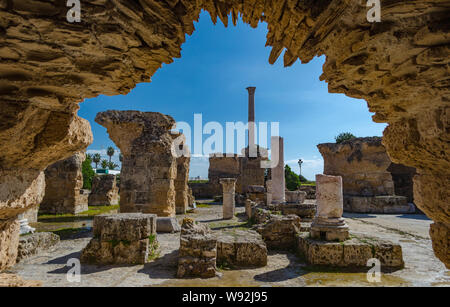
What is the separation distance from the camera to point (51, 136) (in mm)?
2328

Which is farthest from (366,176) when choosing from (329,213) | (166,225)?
(166,225)

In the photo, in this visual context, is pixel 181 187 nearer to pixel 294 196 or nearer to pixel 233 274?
pixel 294 196

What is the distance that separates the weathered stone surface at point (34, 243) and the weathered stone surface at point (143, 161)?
8.81 ft

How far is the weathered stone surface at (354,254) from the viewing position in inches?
218

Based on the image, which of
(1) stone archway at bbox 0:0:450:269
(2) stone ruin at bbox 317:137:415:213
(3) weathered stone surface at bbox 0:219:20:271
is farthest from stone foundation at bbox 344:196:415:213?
(3) weathered stone surface at bbox 0:219:20:271

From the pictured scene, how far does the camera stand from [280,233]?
7.10 metres

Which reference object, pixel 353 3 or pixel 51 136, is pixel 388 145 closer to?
pixel 353 3

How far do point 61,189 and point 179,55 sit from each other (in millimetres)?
13417

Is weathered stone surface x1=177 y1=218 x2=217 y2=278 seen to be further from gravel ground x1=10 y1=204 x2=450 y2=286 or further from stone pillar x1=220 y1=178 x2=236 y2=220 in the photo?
stone pillar x1=220 y1=178 x2=236 y2=220

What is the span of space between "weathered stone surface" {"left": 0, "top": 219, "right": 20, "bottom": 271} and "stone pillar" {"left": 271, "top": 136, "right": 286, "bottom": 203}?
1025cm

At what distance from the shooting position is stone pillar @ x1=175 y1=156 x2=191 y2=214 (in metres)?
13.6

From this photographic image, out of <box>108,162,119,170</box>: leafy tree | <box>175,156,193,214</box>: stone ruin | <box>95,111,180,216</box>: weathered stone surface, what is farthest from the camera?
<box>108,162,119,170</box>: leafy tree

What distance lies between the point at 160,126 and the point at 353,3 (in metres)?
9.24

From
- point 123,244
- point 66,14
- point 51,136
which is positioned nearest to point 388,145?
point 66,14
